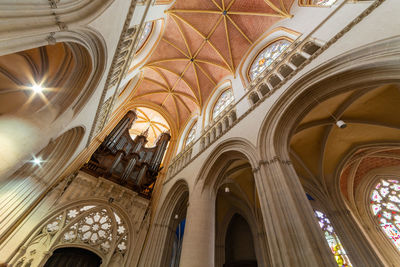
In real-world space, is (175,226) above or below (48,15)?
below

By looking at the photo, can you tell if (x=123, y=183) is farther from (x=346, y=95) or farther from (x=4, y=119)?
(x=346, y=95)

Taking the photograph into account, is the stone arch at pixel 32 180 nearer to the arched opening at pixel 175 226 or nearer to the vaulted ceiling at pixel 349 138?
the arched opening at pixel 175 226

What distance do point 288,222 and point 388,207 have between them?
7.34 meters

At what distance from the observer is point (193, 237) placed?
15.2 ft

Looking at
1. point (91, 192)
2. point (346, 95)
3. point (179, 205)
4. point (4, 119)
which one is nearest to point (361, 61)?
point (346, 95)

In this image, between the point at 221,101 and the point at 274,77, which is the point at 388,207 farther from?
the point at 221,101

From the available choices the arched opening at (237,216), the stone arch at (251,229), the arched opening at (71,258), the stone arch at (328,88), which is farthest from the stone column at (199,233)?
the arched opening at (71,258)

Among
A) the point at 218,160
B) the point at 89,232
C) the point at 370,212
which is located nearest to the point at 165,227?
the point at 89,232

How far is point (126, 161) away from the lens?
360 inches

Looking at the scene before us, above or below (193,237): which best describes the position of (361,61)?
above

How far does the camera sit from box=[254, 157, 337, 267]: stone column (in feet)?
8.59

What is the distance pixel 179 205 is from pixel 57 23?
7.32 meters

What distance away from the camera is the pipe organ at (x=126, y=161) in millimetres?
Result: 7797

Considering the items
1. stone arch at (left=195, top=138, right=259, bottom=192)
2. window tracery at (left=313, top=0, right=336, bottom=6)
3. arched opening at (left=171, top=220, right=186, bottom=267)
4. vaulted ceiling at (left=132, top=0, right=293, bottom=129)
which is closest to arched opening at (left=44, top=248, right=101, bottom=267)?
arched opening at (left=171, top=220, right=186, bottom=267)
